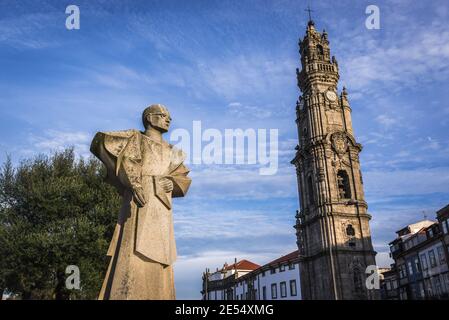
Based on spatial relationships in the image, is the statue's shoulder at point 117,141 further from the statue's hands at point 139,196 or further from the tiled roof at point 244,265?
the tiled roof at point 244,265

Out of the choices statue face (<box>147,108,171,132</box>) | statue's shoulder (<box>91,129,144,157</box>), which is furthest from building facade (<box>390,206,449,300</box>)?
statue's shoulder (<box>91,129,144,157</box>)

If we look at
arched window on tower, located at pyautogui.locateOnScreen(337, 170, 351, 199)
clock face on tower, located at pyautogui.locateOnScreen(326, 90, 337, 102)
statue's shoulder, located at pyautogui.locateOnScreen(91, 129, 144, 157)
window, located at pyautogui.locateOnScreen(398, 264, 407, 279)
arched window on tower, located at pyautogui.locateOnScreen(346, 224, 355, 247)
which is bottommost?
statue's shoulder, located at pyautogui.locateOnScreen(91, 129, 144, 157)

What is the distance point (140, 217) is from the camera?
3.87m

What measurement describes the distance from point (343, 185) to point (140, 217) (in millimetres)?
45035

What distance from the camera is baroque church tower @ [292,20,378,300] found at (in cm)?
4109

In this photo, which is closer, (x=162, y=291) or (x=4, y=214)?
(x=162, y=291)

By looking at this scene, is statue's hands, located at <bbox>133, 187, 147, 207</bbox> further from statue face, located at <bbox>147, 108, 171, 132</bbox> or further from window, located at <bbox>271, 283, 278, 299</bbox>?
window, located at <bbox>271, 283, 278, 299</bbox>

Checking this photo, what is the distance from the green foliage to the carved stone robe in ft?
50.9

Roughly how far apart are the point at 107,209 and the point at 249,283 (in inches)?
2059

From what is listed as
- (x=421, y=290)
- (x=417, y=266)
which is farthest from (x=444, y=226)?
(x=421, y=290)

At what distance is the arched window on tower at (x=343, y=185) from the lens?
4519 cm
